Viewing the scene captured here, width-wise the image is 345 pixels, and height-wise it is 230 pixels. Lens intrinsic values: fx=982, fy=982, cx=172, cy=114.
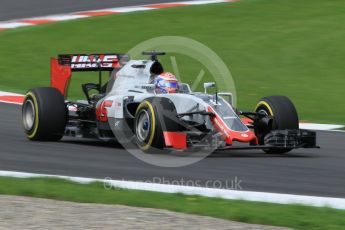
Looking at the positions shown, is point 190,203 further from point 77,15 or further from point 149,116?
point 77,15

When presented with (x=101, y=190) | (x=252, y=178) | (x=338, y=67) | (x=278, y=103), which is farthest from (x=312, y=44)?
(x=101, y=190)

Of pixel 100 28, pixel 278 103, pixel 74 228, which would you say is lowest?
pixel 74 228

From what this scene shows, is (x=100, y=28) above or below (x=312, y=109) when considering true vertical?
above

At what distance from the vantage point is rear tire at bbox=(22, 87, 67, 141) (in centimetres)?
1390

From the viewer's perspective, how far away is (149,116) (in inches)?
497

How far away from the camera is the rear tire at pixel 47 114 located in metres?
13.9

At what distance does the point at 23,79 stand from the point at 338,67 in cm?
714

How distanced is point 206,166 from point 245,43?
13.1 meters

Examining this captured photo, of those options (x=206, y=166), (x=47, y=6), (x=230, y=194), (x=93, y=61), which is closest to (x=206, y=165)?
(x=206, y=166)

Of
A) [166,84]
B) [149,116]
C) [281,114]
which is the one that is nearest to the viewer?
[149,116]

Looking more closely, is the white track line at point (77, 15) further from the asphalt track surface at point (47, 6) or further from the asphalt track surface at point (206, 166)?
the asphalt track surface at point (206, 166)

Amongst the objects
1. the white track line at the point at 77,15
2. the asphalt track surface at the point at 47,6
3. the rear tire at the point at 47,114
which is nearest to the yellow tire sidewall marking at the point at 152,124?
the rear tire at the point at 47,114

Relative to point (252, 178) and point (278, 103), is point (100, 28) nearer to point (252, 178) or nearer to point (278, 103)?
point (278, 103)

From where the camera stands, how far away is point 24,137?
48.1ft
